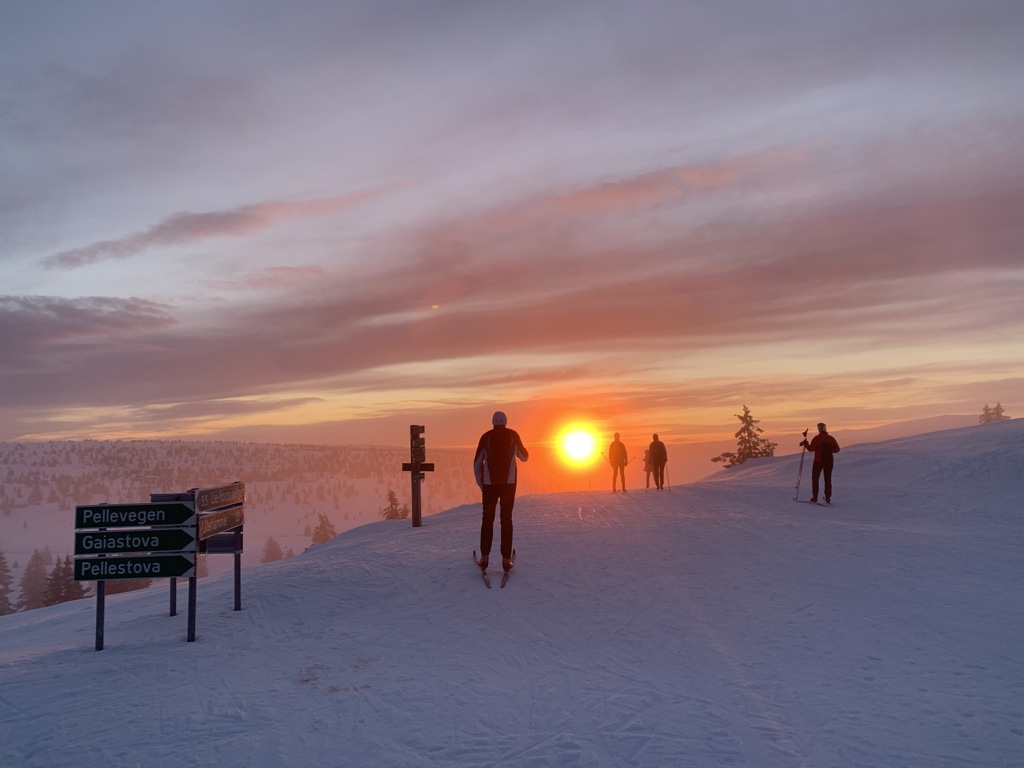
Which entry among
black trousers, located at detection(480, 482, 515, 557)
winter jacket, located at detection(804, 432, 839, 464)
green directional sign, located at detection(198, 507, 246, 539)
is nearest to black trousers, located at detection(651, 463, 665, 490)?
winter jacket, located at detection(804, 432, 839, 464)

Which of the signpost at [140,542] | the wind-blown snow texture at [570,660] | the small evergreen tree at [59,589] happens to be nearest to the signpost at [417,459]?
the wind-blown snow texture at [570,660]

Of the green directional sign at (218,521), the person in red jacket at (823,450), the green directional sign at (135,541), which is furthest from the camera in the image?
the person in red jacket at (823,450)

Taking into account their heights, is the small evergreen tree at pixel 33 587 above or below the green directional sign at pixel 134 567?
below

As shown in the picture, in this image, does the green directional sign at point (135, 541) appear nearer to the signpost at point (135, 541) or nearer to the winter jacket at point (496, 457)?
the signpost at point (135, 541)

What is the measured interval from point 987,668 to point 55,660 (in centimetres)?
1199

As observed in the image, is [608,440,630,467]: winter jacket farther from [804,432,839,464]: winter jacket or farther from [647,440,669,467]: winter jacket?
[804,432,839,464]: winter jacket

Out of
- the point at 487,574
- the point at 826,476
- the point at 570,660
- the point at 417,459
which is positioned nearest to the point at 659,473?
the point at 826,476

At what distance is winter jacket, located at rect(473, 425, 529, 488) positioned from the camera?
12195mm

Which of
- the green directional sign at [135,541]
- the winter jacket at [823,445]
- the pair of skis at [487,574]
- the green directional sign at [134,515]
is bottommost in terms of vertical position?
the pair of skis at [487,574]

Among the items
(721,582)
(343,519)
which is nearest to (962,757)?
(721,582)

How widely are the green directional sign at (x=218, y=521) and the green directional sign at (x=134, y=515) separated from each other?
239mm

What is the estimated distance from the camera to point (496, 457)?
1223cm

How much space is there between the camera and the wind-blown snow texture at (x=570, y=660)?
20.8 feet

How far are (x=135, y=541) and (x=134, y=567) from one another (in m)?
0.37
